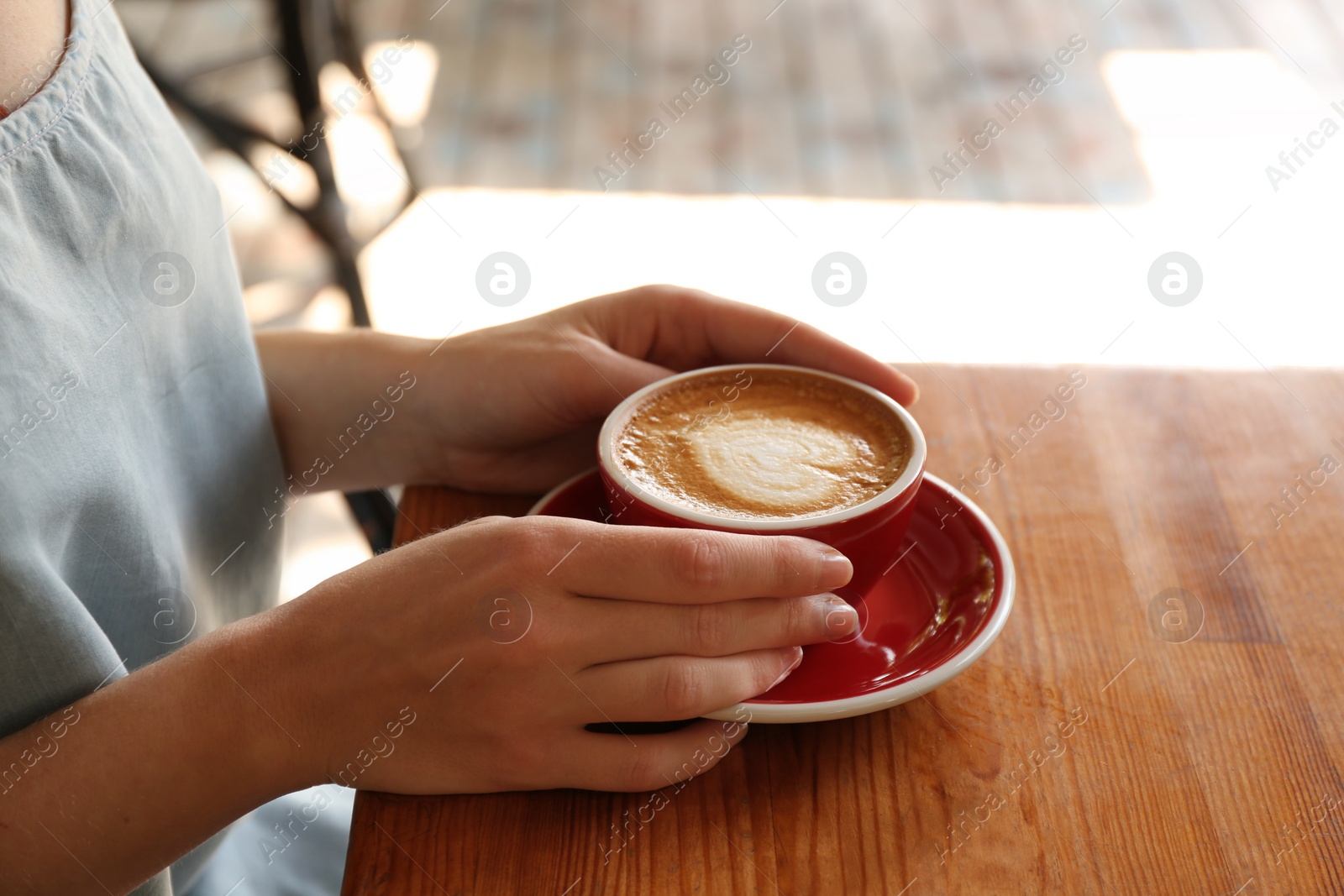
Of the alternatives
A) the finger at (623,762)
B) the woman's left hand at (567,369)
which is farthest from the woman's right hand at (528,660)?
the woman's left hand at (567,369)

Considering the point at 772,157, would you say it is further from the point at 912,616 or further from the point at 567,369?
the point at 912,616

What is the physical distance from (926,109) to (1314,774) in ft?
10.2

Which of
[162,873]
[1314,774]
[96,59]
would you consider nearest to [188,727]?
[162,873]

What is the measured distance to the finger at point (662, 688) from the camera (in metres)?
0.62

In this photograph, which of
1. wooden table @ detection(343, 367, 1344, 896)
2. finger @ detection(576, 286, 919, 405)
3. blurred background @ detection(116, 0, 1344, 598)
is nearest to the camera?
wooden table @ detection(343, 367, 1344, 896)

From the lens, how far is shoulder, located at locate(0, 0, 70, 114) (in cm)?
70

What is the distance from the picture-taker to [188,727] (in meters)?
0.63

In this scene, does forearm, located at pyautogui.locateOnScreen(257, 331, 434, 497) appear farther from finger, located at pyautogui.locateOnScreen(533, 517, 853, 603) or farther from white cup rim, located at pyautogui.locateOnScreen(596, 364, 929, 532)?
finger, located at pyautogui.locateOnScreen(533, 517, 853, 603)

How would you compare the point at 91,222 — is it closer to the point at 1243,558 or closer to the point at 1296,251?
the point at 1243,558

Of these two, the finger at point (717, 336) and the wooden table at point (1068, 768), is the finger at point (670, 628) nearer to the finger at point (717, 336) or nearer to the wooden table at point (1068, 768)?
the wooden table at point (1068, 768)

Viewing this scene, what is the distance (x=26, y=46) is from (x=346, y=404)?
0.36 meters

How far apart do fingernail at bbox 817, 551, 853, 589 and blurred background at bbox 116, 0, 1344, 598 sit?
42.6 inches

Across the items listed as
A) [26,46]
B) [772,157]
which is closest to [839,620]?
[26,46]

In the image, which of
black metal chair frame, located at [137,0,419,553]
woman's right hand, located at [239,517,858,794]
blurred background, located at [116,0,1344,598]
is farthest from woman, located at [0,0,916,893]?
black metal chair frame, located at [137,0,419,553]
